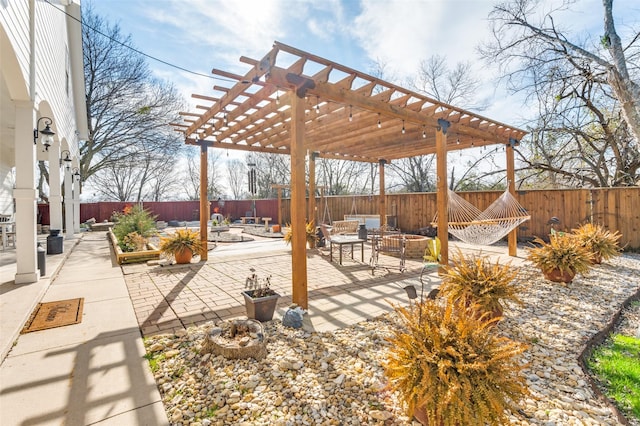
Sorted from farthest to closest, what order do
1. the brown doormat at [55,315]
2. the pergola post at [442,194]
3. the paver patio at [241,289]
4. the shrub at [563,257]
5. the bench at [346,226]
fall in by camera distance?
the bench at [346,226] < the pergola post at [442,194] < the shrub at [563,257] < the paver patio at [241,289] < the brown doormat at [55,315]

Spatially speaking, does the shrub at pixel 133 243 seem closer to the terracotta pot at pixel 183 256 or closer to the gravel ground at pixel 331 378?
the terracotta pot at pixel 183 256

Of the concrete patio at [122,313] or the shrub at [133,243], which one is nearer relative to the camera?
the concrete patio at [122,313]

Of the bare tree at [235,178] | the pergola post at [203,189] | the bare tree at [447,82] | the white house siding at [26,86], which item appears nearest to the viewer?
the white house siding at [26,86]

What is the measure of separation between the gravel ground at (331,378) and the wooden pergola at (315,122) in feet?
3.02

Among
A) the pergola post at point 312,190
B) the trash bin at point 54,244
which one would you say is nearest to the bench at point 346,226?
the pergola post at point 312,190

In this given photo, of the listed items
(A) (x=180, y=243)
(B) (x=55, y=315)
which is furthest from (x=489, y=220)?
(B) (x=55, y=315)

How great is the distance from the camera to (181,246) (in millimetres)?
5312

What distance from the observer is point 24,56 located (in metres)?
3.63

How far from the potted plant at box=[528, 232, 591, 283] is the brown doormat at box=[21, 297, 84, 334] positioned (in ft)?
Result: 18.5

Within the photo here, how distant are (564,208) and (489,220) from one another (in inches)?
148

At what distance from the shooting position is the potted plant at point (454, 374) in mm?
1328

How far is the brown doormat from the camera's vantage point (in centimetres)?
273

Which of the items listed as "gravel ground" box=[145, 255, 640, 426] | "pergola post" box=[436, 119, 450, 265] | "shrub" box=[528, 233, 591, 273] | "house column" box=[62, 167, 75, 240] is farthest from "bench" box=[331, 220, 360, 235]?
"house column" box=[62, 167, 75, 240]

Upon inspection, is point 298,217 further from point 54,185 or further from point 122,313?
Result: point 54,185
